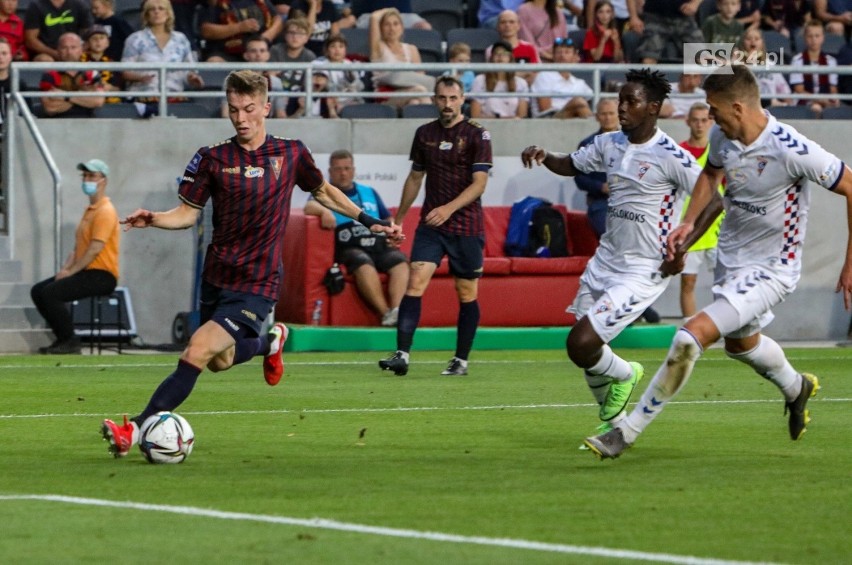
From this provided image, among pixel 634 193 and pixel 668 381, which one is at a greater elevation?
pixel 634 193

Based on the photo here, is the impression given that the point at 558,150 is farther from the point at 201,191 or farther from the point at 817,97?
the point at 201,191

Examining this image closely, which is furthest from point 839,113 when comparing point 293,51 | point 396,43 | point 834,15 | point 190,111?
point 190,111

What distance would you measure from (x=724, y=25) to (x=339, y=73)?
536cm

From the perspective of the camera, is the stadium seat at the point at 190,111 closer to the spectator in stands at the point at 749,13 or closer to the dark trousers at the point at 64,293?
the dark trousers at the point at 64,293

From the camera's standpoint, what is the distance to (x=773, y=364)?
9211mm

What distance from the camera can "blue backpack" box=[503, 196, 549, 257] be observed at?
753 inches

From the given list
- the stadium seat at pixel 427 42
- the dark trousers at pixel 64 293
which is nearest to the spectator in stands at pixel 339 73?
the stadium seat at pixel 427 42

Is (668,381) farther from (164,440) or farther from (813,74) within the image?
(813,74)

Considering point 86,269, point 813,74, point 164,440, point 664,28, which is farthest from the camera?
point 664,28

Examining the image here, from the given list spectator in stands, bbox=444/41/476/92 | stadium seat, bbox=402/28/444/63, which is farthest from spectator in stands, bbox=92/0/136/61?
spectator in stands, bbox=444/41/476/92

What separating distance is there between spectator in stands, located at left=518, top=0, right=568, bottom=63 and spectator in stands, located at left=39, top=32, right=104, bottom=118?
5.74m

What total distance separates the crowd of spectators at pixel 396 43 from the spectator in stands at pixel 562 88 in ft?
0.06

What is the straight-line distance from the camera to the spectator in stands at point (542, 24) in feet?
69.9

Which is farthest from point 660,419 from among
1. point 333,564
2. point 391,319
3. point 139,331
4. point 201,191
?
point 139,331
